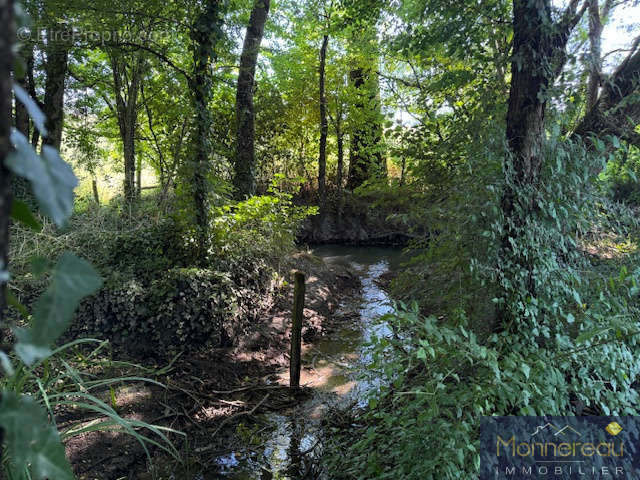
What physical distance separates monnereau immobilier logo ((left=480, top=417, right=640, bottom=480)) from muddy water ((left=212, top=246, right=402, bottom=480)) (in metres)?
0.73

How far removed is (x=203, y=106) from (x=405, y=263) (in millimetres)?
3292

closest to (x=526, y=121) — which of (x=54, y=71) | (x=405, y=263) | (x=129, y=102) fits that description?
(x=405, y=263)

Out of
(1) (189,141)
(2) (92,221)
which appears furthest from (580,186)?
(2) (92,221)

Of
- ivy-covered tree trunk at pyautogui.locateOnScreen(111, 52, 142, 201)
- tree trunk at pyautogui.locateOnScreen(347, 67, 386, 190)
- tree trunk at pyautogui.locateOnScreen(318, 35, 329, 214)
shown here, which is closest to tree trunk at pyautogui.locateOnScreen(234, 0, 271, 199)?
ivy-covered tree trunk at pyautogui.locateOnScreen(111, 52, 142, 201)

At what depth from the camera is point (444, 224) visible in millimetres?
3168

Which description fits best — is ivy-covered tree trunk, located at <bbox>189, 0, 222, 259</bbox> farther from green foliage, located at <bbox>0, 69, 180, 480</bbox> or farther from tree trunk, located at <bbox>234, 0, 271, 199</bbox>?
green foliage, located at <bbox>0, 69, 180, 480</bbox>

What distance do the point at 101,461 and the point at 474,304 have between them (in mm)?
2977

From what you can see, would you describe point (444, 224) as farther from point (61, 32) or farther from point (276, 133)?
point (276, 133)

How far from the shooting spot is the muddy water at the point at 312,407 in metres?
3.39

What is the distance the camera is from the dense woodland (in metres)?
1.94

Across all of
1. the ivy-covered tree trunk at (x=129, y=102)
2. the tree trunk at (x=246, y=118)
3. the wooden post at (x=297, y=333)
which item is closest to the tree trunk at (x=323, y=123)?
the tree trunk at (x=246, y=118)

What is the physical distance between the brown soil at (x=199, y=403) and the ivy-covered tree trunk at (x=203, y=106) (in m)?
1.43

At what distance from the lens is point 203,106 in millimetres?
5301

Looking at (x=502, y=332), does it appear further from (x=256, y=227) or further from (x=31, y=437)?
(x=256, y=227)
